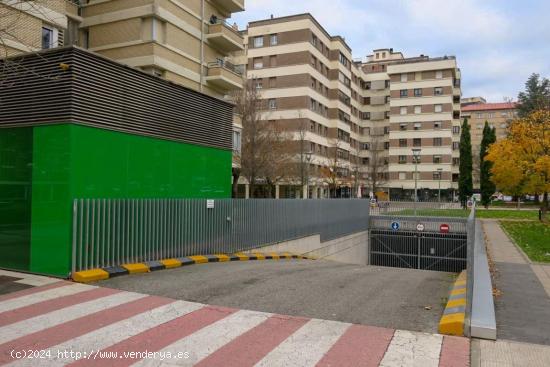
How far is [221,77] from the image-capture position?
1217 inches

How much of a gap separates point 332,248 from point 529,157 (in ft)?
47.8

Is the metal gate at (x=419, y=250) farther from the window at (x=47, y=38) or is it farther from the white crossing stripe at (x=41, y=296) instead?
the white crossing stripe at (x=41, y=296)

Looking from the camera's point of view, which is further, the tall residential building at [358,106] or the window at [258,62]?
the window at [258,62]

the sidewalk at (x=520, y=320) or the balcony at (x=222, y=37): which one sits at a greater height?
the balcony at (x=222, y=37)

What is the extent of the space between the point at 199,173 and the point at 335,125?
164ft

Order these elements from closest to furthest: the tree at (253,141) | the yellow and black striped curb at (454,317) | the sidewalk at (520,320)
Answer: the sidewalk at (520,320)
the yellow and black striped curb at (454,317)
the tree at (253,141)

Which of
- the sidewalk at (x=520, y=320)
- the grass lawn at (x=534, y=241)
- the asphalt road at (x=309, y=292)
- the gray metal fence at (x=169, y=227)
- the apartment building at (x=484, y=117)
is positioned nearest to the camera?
the sidewalk at (x=520, y=320)

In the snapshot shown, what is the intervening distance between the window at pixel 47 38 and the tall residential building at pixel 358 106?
32001 millimetres

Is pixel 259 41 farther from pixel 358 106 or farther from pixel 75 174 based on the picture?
pixel 75 174

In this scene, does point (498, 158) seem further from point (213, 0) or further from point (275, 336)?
point (275, 336)

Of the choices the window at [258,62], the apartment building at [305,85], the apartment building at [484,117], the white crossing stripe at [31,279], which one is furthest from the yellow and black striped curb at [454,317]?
the apartment building at [484,117]

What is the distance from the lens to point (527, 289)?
9219 mm

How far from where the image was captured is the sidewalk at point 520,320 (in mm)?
4793

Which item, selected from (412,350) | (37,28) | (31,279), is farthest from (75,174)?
(37,28)
